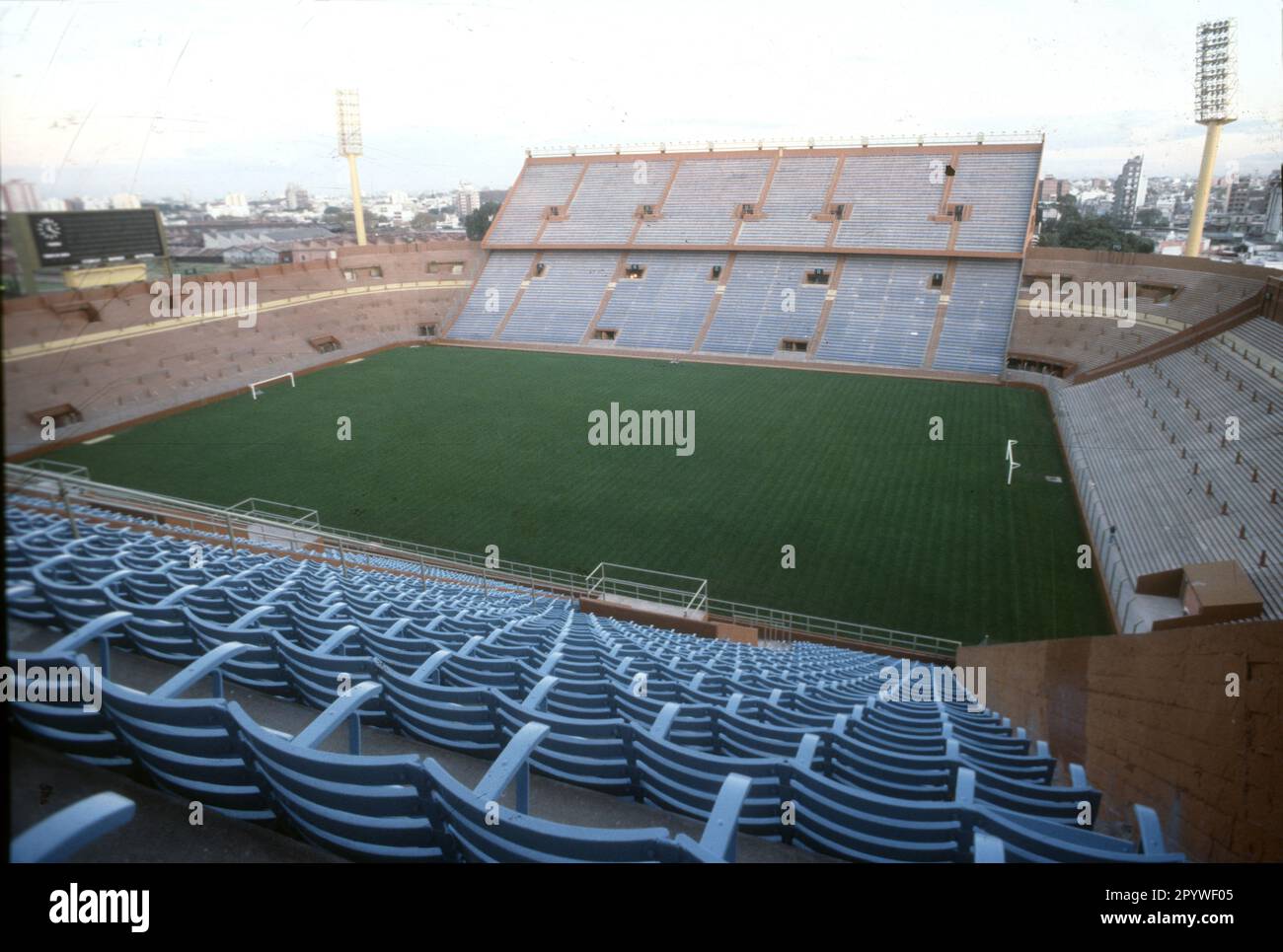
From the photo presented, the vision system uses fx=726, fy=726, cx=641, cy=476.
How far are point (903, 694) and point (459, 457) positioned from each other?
15.8 metres

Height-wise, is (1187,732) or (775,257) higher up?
(775,257)

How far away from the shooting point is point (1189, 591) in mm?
10664

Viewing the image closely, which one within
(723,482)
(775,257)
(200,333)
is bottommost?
(723,482)

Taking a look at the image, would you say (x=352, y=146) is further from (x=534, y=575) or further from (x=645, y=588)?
(x=645, y=588)

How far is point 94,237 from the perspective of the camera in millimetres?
1970

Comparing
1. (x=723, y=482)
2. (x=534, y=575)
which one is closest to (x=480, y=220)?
(x=723, y=482)

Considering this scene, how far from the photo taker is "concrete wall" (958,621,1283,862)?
3609mm

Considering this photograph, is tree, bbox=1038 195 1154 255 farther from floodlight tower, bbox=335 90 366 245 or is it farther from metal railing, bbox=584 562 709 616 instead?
metal railing, bbox=584 562 709 616

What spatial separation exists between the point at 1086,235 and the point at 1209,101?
21379 millimetres

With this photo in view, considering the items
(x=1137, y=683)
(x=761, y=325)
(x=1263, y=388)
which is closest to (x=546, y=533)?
(x=1137, y=683)

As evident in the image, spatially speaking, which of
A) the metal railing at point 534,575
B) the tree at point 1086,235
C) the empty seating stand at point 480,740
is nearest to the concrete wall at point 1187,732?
the empty seating stand at point 480,740

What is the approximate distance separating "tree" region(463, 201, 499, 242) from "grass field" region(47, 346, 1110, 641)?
24.0 metres

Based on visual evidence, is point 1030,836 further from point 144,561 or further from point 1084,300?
point 1084,300
